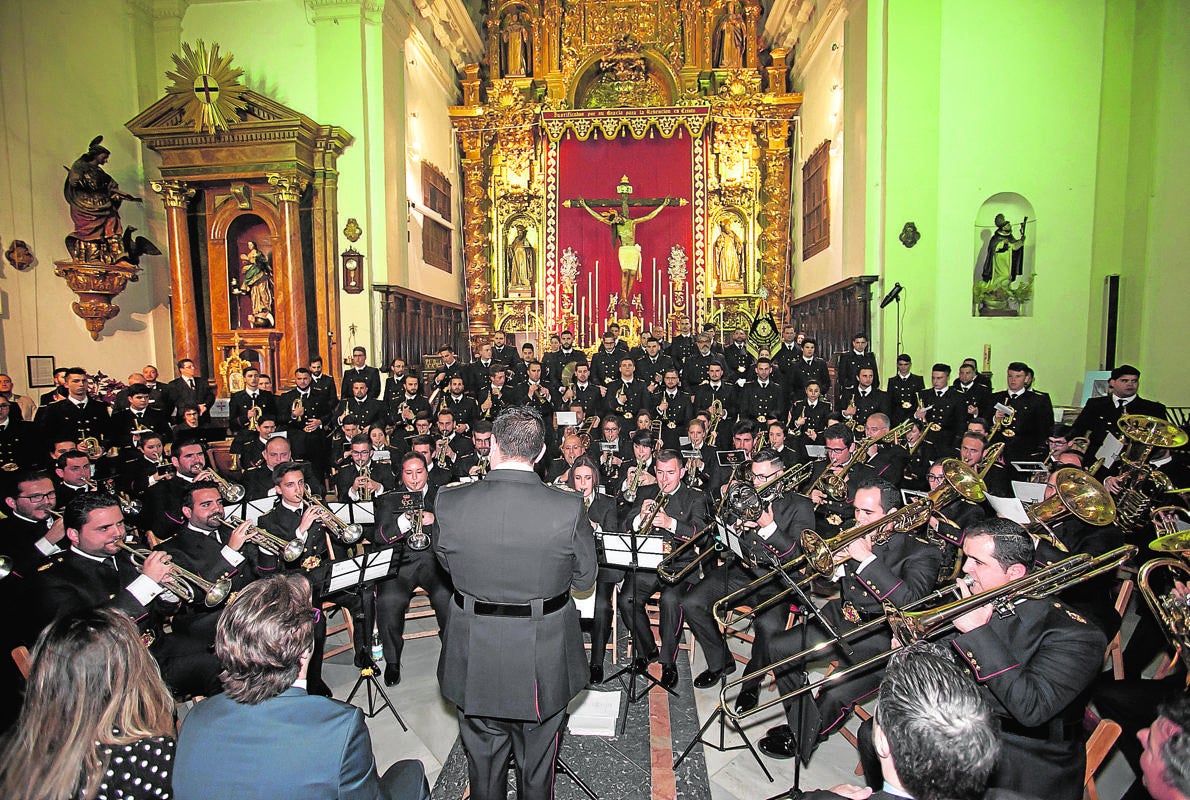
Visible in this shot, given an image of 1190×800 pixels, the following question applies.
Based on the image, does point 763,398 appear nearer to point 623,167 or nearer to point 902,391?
point 902,391

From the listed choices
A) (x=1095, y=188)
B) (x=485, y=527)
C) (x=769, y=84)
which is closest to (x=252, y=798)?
(x=485, y=527)

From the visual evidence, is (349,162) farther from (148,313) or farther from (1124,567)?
(1124,567)

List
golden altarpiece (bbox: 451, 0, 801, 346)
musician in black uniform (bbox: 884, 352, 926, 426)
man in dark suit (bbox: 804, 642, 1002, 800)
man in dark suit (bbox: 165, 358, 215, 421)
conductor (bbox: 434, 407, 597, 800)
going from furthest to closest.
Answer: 1. golden altarpiece (bbox: 451, 0, 801, 346)
2. man in dark suit (bbox: 165, 358, 215, 421)
3. musician in black uniform (bbox: 884, 352, 926, 426)
4. conductor (bbox: 434, 407, 597, 800)
5. man in dark suit (bbox: 804, 642, 1002, 800)

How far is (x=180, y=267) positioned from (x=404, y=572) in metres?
8.86

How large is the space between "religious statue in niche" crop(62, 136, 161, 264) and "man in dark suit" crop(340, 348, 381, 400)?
3963 mm

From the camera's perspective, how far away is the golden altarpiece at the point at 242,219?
10.3 meters

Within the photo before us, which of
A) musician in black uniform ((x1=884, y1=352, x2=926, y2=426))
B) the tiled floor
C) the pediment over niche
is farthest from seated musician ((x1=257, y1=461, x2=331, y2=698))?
the pediment over niche

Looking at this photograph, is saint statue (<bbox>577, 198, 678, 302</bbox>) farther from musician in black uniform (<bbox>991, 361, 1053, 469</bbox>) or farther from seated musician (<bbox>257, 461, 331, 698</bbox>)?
seated musician (<bbox>257, 461, 331, 698</bbox>)

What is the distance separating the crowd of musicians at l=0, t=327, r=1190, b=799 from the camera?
271 centimetres

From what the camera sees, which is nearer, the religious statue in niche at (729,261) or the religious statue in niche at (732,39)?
the religious statue in niche at (732,39)

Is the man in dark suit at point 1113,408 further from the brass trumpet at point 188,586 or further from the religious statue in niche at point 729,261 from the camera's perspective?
the religious statue in niche at point 729,261

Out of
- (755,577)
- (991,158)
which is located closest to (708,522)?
(755,577)

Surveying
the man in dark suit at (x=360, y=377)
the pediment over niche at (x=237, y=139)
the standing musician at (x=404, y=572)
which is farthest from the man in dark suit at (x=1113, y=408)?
the pediment over niche at (x=237, y=139)

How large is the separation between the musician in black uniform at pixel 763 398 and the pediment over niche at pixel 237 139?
817cm
